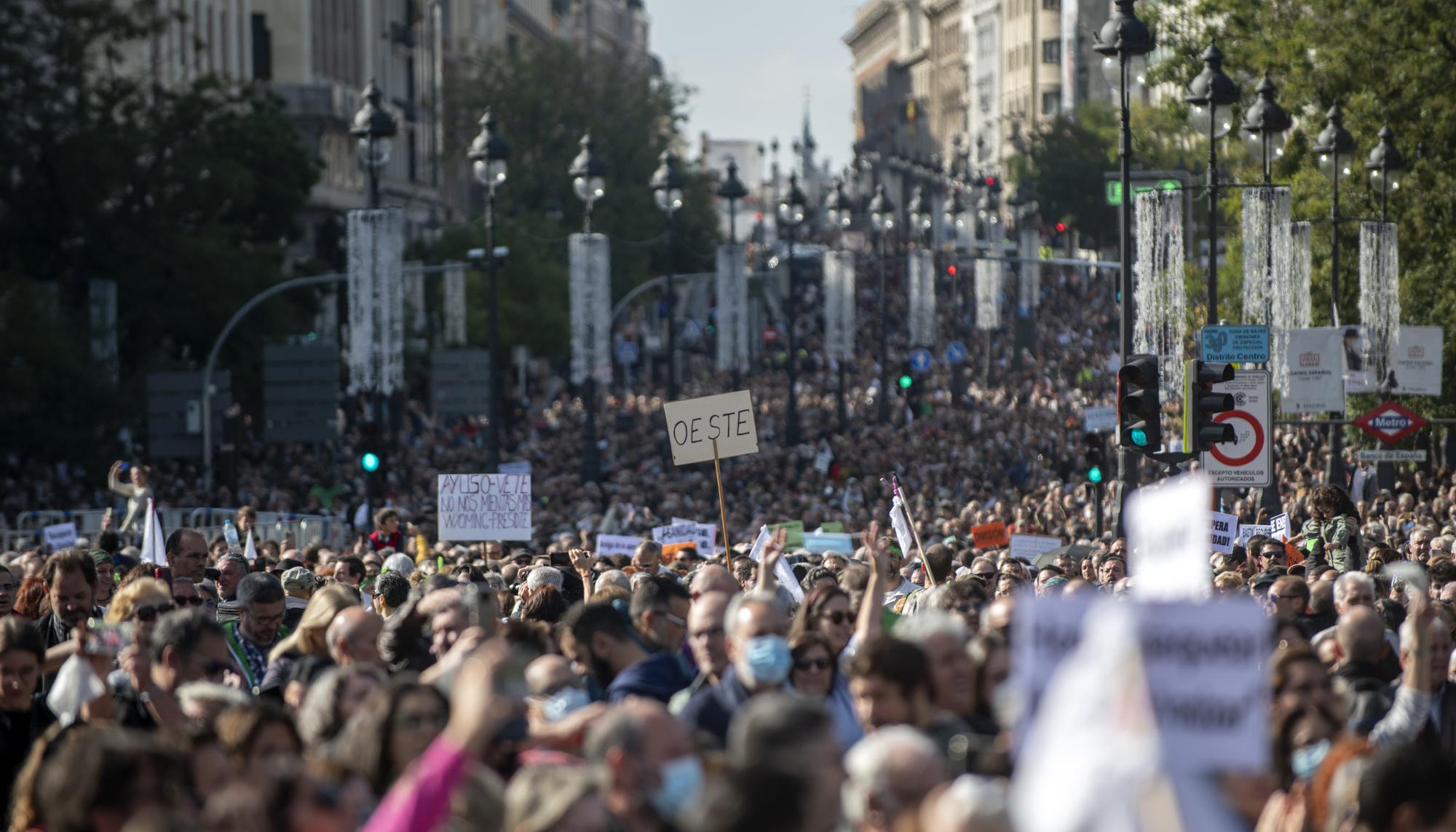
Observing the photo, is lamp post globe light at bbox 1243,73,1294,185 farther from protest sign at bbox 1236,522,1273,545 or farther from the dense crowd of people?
the dense crowd of people

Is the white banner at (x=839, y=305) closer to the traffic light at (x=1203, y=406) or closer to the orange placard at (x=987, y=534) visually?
the orange placard at (x=987, y=534)

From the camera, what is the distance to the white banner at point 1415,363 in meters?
27.7

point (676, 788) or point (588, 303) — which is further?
point (588, 303)

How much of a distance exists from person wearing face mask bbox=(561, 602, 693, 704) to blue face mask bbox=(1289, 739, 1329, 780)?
2237 mm

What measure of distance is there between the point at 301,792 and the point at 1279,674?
10.2 ft

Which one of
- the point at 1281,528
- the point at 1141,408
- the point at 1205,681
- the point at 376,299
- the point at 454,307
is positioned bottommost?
the point at 1281,528

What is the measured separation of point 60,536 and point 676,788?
1808 centimetres

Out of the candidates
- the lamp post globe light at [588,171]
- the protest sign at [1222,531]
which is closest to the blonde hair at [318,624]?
the protest sign at [1222,531]

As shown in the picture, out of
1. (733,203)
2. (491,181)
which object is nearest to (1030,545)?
(491,181)

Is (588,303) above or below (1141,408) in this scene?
above

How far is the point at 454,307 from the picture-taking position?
55.6m

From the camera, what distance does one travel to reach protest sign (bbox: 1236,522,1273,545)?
18781 mm

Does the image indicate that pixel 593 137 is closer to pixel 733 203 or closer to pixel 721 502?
pixel 733 203

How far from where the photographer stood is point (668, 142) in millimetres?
93938
